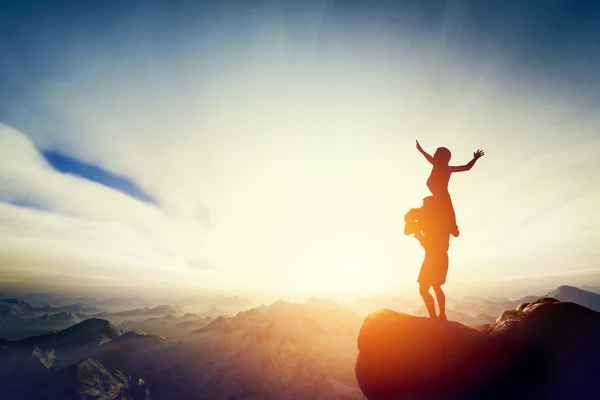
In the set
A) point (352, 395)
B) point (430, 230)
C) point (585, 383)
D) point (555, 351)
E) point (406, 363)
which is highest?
point (430, 230)

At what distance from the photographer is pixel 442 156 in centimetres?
1298

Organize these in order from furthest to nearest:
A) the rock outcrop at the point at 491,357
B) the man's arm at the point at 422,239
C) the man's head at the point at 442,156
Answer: the man's arm at the point at 422,239, the man's head at the point at 442,156, the rock outcrop at the point at 491,357

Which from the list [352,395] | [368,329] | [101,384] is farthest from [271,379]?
[368,329]

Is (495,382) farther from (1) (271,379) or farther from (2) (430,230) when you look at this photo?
(1) (271,379)

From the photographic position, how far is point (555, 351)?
805cm

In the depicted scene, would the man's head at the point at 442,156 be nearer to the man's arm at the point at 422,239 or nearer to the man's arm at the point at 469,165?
the man's arm at the point at 469,165

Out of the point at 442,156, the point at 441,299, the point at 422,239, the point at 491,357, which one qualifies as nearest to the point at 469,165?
the point at 442,156

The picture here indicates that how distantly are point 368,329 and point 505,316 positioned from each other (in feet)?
19.3

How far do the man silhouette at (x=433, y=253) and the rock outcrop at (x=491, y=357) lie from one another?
1.02m

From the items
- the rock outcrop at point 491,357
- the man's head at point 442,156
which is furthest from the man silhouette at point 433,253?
the man's head at point 442,156

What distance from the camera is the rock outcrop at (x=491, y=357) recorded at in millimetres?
7734

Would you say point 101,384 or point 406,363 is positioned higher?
point 406,363

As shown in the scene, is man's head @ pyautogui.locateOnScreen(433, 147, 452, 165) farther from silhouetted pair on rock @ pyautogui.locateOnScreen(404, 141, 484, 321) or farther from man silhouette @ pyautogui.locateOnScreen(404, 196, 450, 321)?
man silhouette @ pyautogui.locateOnScreen(404, 196, 450, 321)

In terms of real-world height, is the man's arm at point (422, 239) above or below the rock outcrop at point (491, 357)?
above
